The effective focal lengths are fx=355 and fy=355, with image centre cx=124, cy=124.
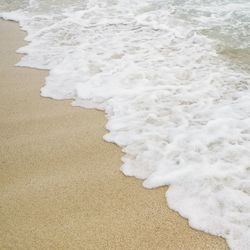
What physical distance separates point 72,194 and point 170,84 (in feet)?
6.45

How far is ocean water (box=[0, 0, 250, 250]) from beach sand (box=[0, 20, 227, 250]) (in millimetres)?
138

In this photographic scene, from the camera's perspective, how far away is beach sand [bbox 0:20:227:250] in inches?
85.6

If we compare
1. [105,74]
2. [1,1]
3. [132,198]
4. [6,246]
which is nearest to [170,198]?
[132,198]

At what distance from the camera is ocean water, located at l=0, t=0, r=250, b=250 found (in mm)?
2547

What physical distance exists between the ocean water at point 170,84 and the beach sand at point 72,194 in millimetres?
138

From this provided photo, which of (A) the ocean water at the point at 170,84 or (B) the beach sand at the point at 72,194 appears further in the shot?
(A) the ocean water at the point at 170,84

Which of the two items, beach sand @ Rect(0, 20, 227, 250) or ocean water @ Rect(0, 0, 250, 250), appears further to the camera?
ocean water @ Rect(0, 0, 250, 250)

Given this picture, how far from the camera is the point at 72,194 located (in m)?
2.52

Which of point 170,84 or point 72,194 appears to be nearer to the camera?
point 72,194

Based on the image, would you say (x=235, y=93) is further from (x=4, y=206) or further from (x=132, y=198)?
(x=4, y=206)

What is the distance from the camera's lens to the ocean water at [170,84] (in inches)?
100

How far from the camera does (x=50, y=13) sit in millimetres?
6961

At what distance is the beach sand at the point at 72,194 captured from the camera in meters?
2.17

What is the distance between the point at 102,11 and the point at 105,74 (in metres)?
3.10
